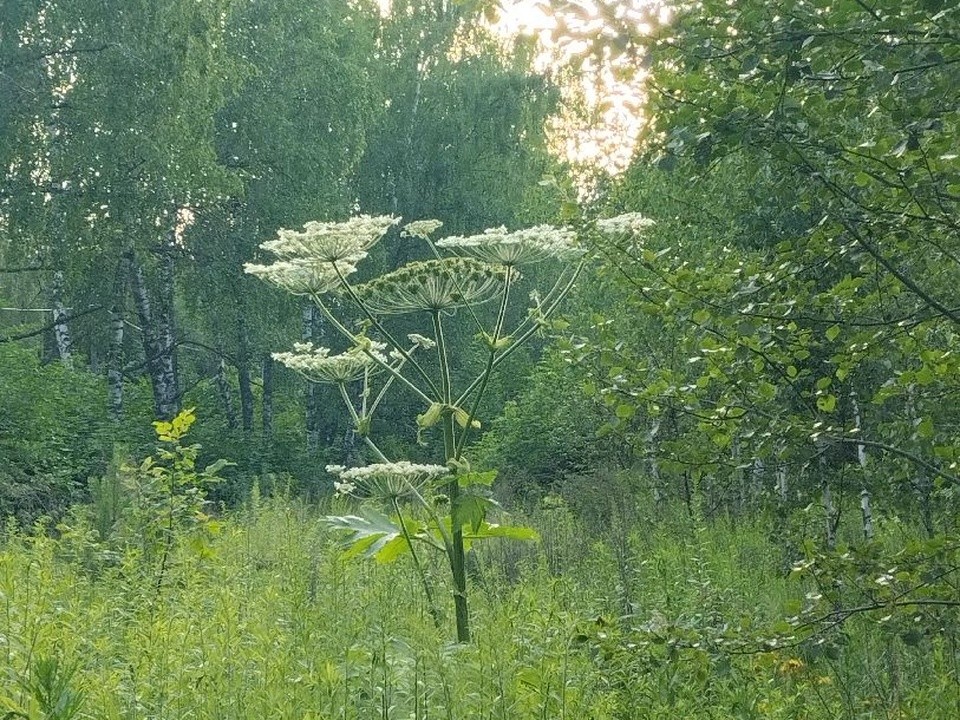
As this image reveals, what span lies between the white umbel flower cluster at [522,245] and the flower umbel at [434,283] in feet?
0.32

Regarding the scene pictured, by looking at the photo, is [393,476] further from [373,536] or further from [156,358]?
[156,358]

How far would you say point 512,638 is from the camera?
3.83m

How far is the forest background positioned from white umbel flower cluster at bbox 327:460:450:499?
94cm

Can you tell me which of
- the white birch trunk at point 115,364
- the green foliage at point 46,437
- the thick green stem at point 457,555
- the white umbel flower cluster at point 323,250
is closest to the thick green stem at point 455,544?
the thick green stem at point 457,555

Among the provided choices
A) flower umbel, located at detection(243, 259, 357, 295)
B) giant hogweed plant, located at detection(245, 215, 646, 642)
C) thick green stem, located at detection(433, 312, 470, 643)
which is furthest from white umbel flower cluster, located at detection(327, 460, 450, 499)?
flower umbel, located at detection(243, 259, 357, 295)

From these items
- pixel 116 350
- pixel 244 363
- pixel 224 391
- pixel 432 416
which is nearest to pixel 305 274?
pixel 432 416

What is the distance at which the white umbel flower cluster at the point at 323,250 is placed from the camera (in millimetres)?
5332

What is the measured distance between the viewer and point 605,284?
1316cm

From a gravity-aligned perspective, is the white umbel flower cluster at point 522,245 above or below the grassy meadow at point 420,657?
above

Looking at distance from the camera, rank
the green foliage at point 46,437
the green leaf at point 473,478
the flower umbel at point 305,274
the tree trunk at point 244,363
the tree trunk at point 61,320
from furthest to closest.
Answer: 1. the tree trunk at point 244,363
2. the tree trunk at point 61,320
3. the green foliage at point 46,437
4. the flower umbel at point 305,274
5. the green leaf at point 473,478

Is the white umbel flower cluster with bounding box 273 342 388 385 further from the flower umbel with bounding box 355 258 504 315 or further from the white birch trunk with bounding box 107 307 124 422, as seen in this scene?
the white birch trunk with bounding box 107 307 124 422

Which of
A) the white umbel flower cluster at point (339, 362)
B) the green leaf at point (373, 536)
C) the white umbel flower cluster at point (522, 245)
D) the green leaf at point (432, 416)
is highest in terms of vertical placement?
the white umbel flower cluster at point (522, 245)

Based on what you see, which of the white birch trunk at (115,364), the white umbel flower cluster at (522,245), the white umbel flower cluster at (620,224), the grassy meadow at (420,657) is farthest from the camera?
the white birch trunk at (115,364)

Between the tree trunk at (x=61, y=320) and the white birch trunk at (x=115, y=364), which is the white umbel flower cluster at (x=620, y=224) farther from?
the white birch trunk at (x=115, y=364)
